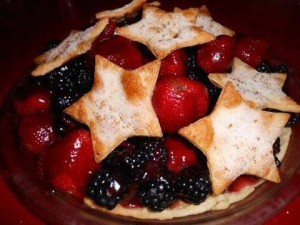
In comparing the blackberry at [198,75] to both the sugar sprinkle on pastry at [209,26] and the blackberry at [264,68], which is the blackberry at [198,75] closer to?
the sugar sprinkle on pastry at [209,26]

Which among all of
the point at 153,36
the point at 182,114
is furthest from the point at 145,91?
the point at 153,36

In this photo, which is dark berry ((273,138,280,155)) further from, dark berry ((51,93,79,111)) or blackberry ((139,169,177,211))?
dark berry ((51,93,79,111))

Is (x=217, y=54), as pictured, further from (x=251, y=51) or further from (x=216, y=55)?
(x=251, y=51)

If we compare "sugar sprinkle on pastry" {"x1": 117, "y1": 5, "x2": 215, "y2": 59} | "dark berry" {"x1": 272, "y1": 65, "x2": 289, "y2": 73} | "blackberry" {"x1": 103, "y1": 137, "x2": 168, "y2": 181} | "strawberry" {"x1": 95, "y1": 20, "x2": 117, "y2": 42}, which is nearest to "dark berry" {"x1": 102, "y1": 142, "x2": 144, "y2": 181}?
"blackberry" {"x1": 103, "y1": 137, "x2": 168, "y2": 181}

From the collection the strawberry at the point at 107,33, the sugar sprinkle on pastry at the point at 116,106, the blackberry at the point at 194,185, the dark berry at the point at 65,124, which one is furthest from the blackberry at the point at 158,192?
the strawberry at the point at 107,33

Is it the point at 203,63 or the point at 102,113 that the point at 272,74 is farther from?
the point at 102,113

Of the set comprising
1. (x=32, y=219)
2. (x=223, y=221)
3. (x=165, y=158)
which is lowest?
(x=32, y=219)

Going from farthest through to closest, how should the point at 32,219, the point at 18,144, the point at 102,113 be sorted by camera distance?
the point at 32,219, the point at 18,144, the point at 102,113
